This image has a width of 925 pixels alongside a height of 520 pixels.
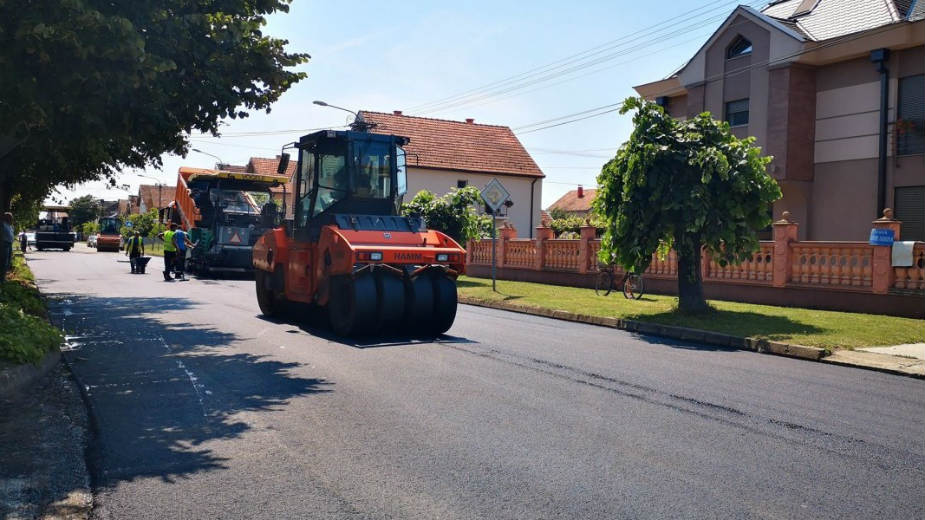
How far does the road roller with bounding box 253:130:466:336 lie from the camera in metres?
11.3

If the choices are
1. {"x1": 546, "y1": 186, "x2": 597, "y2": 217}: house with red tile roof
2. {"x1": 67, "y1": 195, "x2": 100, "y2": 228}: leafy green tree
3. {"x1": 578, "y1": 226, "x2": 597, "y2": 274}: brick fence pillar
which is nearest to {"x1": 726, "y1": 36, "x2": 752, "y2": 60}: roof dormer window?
{"x1": 578, "y1": 226, "x2": 597, "y2": 274}: brick fence pillar

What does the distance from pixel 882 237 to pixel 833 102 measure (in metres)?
9.63

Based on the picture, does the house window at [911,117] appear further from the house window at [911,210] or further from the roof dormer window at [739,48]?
the roof dormer window at [739,48]

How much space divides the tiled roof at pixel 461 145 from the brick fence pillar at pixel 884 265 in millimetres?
30293

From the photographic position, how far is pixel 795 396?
793cm

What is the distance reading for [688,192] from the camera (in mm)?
14039

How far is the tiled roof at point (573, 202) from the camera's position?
89412 millimetres

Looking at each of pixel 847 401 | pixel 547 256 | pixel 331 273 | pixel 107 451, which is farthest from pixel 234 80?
pixel 547 256

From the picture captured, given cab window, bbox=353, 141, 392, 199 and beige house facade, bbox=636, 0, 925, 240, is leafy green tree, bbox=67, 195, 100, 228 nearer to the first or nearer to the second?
beige house facade, bbox=636, 0, 925, 240

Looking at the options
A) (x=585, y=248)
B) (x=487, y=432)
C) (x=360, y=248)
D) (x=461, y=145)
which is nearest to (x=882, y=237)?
(x=585, y=248)

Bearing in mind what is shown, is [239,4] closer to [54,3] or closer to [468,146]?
[54,3]

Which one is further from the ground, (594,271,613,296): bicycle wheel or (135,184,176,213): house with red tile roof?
(135,184,176,213): house with red tile roof

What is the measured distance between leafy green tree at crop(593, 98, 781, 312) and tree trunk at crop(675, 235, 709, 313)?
0.06ft

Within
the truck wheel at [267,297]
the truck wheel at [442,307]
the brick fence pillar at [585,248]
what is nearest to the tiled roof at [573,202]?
the brick fence pillar at [585,248]
